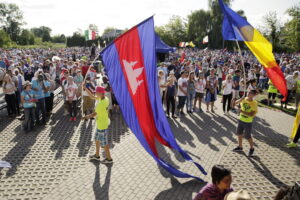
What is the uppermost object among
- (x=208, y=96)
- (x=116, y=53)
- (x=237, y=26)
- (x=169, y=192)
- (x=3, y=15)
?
(x=3, y=15)

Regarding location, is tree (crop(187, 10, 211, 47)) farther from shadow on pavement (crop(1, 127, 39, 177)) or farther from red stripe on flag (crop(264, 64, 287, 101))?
shadow on pavement (crop(1, 127, 39, 177))

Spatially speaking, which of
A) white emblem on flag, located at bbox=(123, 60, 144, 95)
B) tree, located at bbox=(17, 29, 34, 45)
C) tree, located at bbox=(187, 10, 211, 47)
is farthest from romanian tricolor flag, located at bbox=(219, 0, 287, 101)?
tree, located at bbox=(17, 29, 34, 45)

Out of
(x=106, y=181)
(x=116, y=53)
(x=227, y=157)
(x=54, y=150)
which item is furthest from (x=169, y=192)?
(x=54, y=150)

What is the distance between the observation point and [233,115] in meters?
10.2

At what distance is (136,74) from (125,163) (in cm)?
248

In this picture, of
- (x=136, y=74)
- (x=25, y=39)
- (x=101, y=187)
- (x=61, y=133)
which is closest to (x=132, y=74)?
(x=136, y=74)

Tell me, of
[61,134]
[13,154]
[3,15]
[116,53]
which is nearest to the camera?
[116,53]

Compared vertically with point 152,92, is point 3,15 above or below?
above

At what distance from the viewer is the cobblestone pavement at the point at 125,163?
4.81 m

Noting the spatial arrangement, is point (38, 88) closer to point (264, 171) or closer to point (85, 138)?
point (85, 138)

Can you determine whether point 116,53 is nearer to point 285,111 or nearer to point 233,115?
point 233,115

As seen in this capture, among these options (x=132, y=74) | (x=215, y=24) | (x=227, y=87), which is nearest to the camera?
(x=132, y=74)

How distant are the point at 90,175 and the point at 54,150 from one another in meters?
1.85

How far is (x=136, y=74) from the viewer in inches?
179
